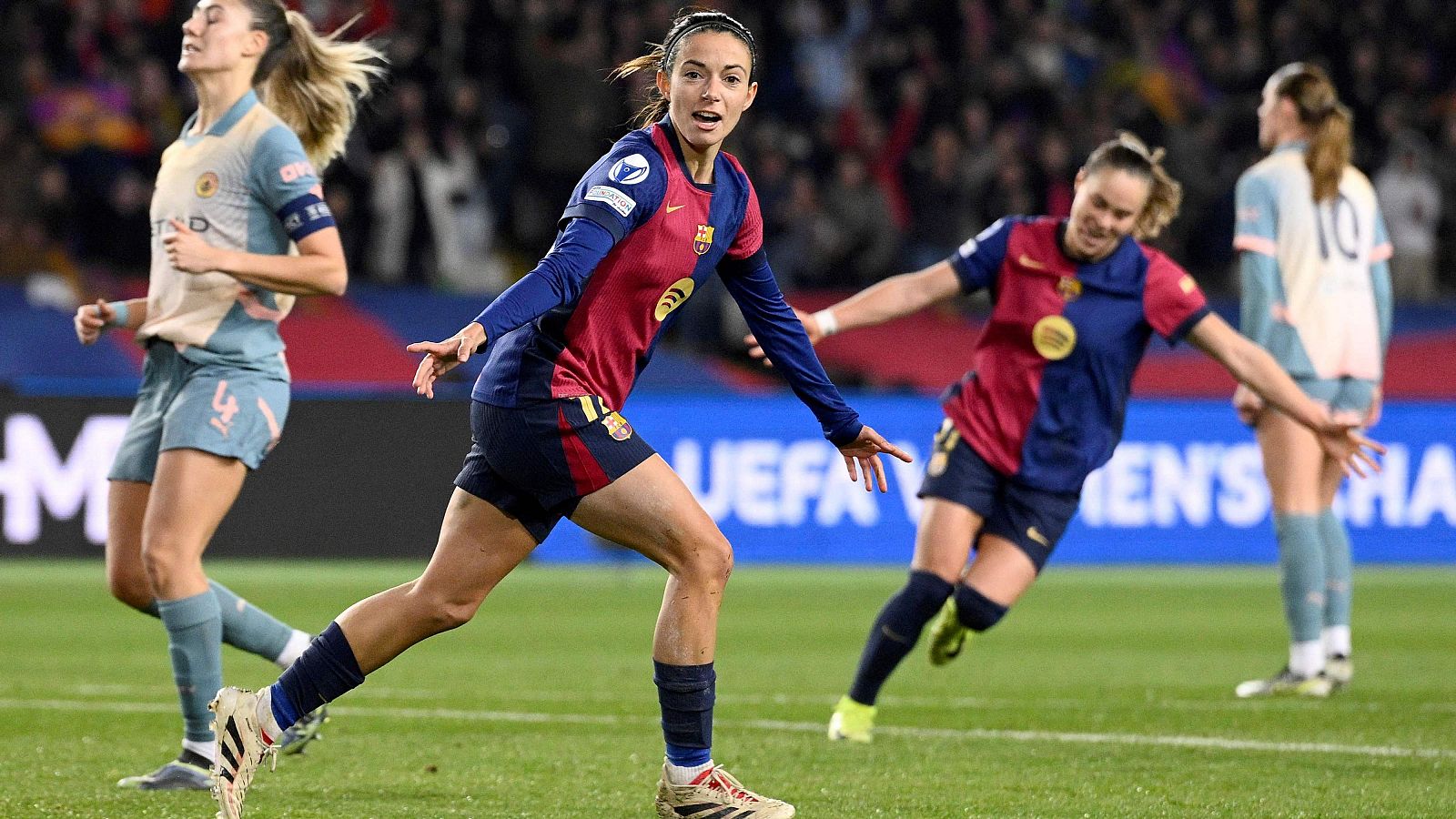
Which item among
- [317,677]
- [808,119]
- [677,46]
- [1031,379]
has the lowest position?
[317,677]

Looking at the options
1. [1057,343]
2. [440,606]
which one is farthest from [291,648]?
[1057,343]

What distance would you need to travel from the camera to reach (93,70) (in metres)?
17.1

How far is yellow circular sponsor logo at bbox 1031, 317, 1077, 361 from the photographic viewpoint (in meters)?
6.77

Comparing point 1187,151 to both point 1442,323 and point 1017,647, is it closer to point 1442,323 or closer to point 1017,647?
point 1442,323

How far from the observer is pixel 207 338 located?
5.49 m

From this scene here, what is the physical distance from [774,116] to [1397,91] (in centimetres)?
680

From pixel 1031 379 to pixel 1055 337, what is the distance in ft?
0.56

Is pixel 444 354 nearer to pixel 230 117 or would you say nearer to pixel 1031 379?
pixel 230 117

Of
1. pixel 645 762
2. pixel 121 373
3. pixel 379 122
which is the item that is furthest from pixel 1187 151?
pixel 645 762

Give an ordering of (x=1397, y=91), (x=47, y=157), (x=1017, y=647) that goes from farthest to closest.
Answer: (x=1397, y=91) < (x=47, y=157) < (x=1017, y=647)

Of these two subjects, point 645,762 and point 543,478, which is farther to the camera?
point 645,762

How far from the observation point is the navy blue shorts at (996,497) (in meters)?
6.64

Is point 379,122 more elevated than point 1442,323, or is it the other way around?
point 379,122

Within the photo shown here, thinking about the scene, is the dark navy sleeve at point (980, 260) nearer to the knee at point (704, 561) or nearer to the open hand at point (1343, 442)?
the open hand at point (1343, 442)
